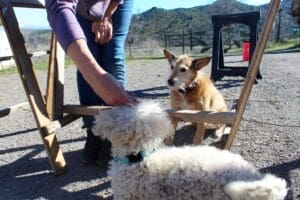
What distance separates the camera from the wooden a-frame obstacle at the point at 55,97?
249 centimetres

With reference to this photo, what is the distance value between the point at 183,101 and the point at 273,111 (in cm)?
127

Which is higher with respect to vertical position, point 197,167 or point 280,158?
point 197,167

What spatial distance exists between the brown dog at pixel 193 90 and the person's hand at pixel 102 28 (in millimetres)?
1273

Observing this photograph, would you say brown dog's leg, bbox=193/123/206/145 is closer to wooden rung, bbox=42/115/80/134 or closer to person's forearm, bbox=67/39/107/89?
wooden rung, bbox=42/115/80/134

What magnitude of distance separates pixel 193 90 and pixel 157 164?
Answer: 2114 millimetres

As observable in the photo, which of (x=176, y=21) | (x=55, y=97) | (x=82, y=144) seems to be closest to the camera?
(x=55, y=97)

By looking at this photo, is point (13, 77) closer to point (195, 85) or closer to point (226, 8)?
point (195, 85)

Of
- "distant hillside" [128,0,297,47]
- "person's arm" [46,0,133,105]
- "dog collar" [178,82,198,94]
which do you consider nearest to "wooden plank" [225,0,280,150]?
"person's arm" [46,0,133,105]

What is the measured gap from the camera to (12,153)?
12.1 ft

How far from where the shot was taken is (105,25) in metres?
2.91

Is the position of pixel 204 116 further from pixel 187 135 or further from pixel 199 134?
pixel 187 135

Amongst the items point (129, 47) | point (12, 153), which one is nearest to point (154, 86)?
point (12, 153)

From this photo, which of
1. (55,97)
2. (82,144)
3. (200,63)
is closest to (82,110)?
(55,97)

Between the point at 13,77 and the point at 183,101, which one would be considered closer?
the point at 183,101
